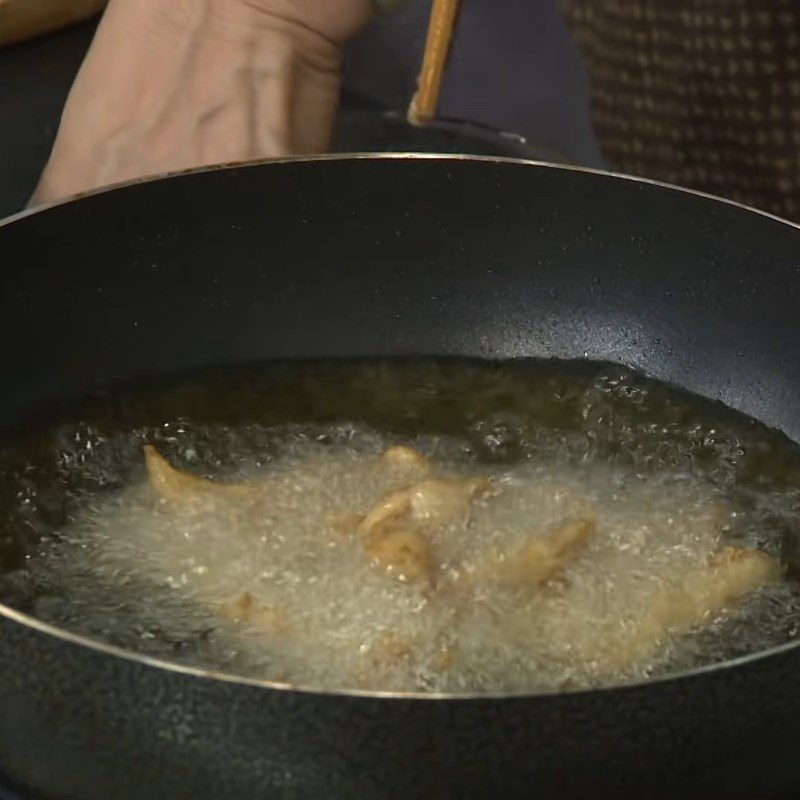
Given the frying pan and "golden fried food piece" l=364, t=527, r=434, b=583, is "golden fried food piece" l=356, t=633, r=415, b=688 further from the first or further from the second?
the frying pan

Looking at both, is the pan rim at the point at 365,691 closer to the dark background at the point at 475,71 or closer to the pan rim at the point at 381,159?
the pan rim at the point at 381,159

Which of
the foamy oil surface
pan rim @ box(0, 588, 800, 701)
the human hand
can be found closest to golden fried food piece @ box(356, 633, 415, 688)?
the foamy oil surface

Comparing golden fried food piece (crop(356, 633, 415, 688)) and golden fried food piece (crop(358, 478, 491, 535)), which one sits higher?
golden fried food piece (crop(358, 478, 491, 535))

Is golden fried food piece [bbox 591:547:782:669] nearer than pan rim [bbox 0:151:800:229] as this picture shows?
Yes

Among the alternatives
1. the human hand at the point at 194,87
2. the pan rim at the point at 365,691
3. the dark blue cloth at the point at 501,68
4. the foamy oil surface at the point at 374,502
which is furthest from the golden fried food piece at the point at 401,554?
the dark blue cloth at the point at 501,68

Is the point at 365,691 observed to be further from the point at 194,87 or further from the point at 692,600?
the point at 194,87

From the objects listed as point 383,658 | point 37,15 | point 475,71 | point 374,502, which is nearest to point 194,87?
point 37,15
